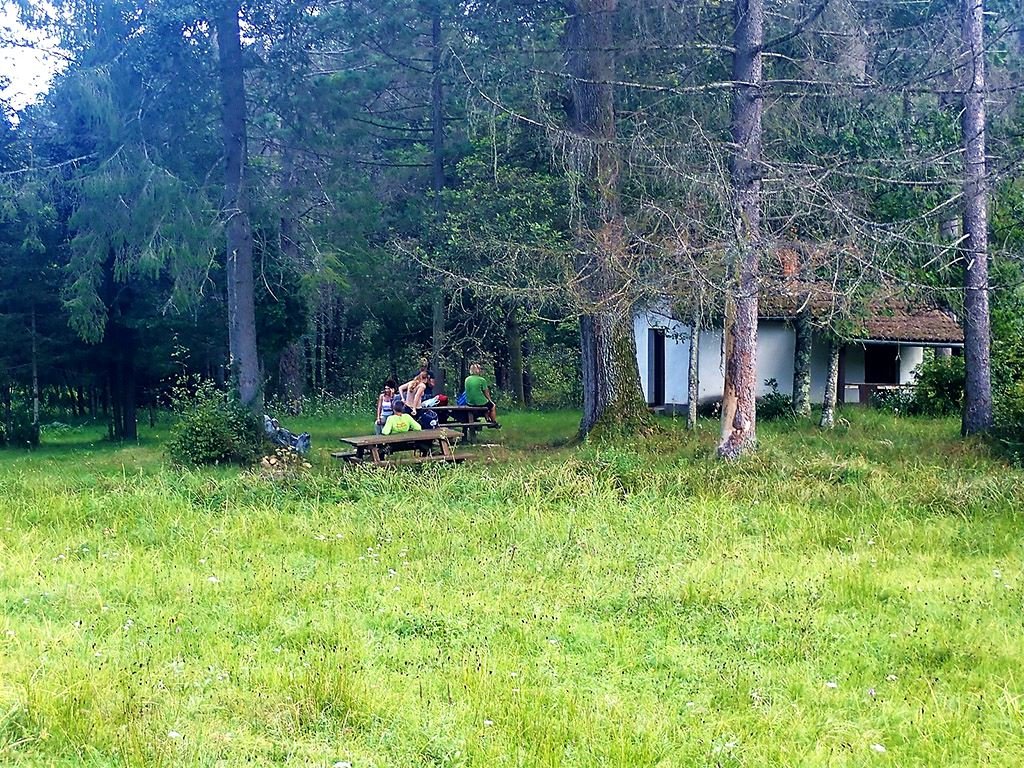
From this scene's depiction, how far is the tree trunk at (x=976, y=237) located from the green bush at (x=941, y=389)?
16.6 feet

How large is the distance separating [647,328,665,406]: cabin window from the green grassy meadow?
12.5 m

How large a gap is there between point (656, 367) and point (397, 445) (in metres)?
12.3

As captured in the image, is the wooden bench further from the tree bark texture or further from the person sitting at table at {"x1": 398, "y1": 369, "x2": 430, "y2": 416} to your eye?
the person sitting at table at {"x1": 398, "y1": 369, "x2": 430, "y2": 416}

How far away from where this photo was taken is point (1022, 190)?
15.4 m

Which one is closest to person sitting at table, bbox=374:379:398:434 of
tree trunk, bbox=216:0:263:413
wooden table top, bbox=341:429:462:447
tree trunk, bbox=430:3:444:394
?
tree trunk, bbox=216:0:263:413

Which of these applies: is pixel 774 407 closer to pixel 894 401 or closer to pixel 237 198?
pixel 894 401

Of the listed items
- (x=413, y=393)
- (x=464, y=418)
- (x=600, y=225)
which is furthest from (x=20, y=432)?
(x=600, y=225)

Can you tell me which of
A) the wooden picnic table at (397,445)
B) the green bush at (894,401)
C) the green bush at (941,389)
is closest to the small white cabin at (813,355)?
the green bush at (894,401)

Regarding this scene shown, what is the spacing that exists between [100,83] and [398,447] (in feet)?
24.7

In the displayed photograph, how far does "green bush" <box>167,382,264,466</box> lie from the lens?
13.2 metres

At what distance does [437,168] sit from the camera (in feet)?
69.5

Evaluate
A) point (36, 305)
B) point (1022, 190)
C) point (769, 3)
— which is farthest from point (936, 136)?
point (36, 305)

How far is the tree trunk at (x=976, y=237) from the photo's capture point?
12805 millimetres

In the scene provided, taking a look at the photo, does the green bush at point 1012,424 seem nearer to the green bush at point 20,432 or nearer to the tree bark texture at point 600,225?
the tree bark texture at point 600,225
